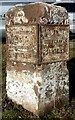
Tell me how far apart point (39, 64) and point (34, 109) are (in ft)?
2.24

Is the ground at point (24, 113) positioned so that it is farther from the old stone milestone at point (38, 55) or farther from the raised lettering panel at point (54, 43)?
the raised lettering panel at point (54, 43)

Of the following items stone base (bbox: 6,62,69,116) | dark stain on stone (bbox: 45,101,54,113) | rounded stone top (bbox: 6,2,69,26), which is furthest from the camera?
dark stain on stone (bbox: 45,101,54,113)

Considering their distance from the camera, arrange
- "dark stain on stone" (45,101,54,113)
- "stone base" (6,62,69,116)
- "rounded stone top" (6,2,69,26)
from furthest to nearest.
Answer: "dark stain on stone" (45,101,54,113), "stone base" (6,62,69,116), "rounded stone top" (6,2,69,26)

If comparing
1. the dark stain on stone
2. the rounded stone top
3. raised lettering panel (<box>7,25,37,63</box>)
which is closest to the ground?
the dark stain on stone

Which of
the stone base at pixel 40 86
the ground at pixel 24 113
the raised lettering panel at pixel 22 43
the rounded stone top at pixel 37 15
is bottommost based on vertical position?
the ground at pixel 24 113

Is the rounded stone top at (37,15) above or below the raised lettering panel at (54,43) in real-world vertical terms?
above

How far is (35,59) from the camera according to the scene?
223 inches

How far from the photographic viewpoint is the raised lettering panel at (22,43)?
18.6 ft

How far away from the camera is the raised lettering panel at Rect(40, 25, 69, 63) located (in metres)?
5.66

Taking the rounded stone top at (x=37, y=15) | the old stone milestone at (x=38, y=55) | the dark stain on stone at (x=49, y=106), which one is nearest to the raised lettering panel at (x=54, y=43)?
the old stone milestone at (x=38, y=55)

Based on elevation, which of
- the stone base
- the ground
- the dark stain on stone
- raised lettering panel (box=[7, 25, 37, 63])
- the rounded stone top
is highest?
the rounded stone top

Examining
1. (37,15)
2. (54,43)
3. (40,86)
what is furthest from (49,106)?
(37,15)

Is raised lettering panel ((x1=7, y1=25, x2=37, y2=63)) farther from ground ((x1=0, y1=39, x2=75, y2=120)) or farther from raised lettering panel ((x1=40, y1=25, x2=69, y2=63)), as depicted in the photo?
ground ((x1=0, y1=39, x2=75, y2=120))

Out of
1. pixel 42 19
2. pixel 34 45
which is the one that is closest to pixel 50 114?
pixel 34 45
